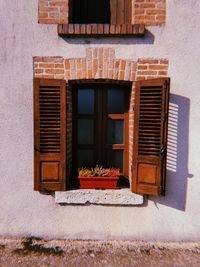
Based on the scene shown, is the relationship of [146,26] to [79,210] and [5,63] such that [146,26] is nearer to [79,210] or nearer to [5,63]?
[5,63]

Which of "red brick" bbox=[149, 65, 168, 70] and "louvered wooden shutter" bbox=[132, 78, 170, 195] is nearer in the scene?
"louvered wooden shutter" bbox=[132, 78, 170, 195]

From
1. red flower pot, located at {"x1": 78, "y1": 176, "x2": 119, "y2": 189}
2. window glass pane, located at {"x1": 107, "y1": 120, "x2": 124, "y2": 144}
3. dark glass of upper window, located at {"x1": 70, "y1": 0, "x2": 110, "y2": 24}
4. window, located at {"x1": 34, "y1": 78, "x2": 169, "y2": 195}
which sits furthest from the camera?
window glass pane, located at {"x1": 107, "y1": 120, "x2": 124, "y2": 144}

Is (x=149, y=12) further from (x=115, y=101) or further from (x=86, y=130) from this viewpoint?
(x=86, y=130)

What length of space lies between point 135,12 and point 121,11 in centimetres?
32

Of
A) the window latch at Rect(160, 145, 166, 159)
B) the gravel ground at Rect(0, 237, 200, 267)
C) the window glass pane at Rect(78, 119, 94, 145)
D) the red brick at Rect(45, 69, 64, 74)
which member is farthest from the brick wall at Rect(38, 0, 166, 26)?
the gravel ground at Rect(0, 237, 200, 267)

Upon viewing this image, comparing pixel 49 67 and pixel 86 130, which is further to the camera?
pixel 86 130

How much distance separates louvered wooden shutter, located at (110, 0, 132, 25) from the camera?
114 inches

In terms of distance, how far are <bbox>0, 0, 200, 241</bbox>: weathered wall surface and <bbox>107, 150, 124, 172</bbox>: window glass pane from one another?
689 mm

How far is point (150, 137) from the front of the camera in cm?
263

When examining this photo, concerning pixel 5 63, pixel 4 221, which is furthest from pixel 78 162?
pixel 5 63

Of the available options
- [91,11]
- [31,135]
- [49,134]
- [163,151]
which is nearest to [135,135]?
[163,151]

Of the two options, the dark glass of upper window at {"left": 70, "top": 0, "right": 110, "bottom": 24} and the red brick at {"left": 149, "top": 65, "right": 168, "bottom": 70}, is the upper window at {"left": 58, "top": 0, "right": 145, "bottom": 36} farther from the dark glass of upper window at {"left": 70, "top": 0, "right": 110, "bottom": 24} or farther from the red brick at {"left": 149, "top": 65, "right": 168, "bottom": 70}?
the red brick at {"left": 149, "top": 65, "right": 168, "bottom": 70}

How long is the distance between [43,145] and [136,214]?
1.72 meters

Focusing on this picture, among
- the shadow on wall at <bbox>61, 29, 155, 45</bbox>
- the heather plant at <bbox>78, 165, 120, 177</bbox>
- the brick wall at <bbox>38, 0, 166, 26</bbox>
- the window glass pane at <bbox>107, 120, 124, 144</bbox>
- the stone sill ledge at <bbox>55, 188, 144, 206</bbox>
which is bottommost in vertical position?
the stone sill ledge at <bbox>55, 188, 144, 206</bbox>
